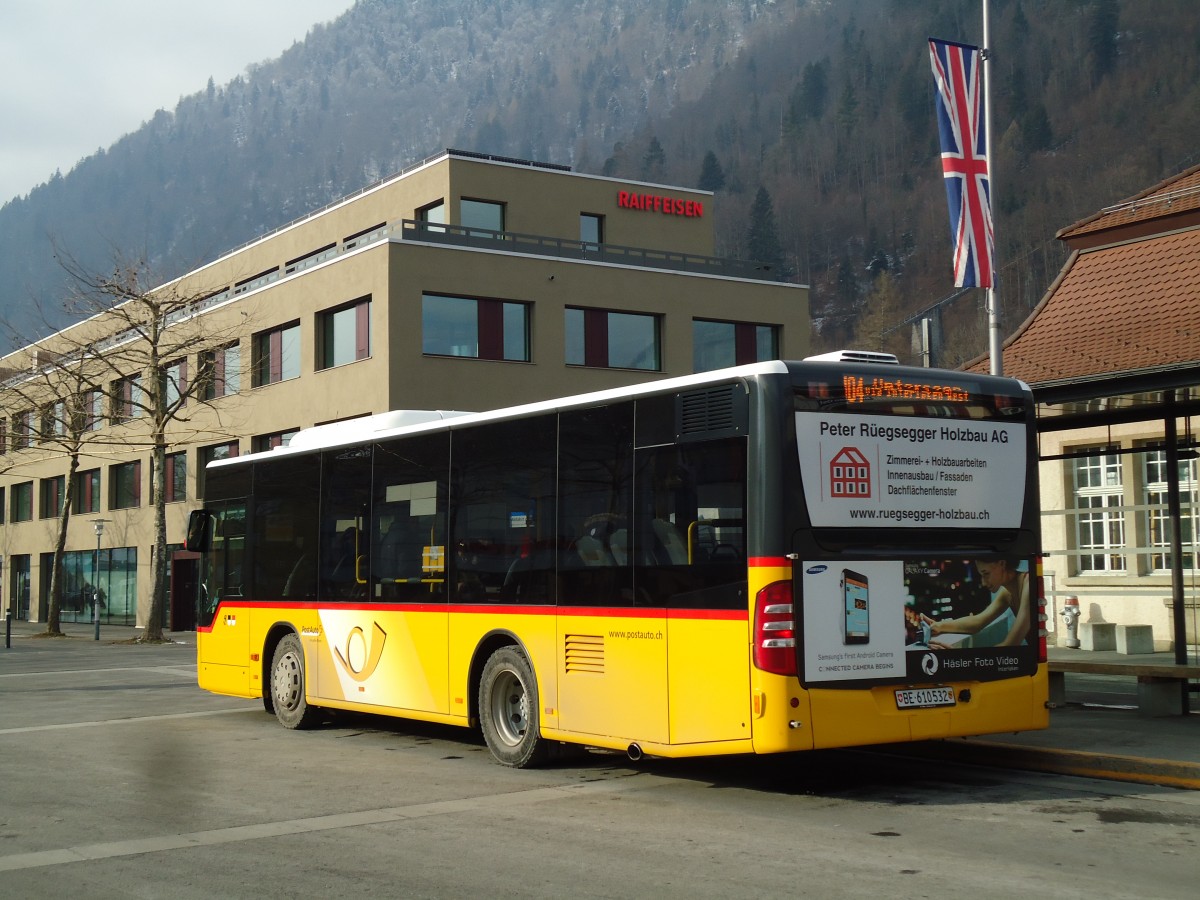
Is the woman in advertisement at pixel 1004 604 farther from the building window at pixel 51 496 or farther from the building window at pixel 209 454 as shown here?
the building window at pixel 51 496

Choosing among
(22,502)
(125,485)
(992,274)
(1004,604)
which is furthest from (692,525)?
(22,502)

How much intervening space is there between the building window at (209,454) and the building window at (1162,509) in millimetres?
36370

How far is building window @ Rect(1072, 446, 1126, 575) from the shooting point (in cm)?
1873

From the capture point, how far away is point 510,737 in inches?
471

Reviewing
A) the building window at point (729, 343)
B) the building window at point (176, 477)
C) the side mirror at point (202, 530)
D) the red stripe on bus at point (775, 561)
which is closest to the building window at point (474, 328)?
the building window at point (729, 343)

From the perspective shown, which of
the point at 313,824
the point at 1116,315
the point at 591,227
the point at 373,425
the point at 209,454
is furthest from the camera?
the point at 209,454

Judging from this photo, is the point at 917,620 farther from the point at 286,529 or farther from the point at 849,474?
the point at 286,529

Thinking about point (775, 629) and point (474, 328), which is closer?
point (775, 629)

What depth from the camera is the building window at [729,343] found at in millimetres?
45812

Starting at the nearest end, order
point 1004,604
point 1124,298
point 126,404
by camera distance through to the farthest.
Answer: point 1004,604
point 1124,298
point 126,404

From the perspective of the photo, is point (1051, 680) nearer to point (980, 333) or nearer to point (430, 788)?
point (430, 788)

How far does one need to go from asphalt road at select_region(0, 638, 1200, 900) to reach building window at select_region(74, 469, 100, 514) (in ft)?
161

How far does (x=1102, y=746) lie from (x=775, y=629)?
3.99m

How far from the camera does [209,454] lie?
167ft
